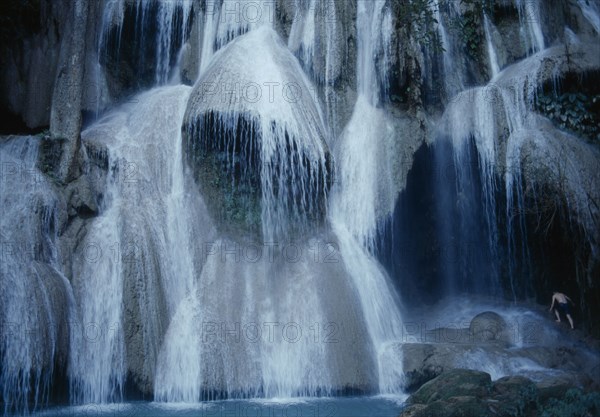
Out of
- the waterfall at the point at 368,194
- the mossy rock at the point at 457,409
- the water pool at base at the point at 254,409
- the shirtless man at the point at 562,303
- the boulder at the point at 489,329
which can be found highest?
the waterfall at the point at 368,194

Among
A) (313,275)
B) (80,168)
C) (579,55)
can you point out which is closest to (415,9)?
(579,55)

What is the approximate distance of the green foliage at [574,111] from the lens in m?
13.3

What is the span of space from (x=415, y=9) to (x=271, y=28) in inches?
149

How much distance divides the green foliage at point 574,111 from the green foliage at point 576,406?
25.1 feet

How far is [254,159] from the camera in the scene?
1255 cm

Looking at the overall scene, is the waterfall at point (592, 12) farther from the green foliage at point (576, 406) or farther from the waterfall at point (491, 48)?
the green foliage at point (576, 406)

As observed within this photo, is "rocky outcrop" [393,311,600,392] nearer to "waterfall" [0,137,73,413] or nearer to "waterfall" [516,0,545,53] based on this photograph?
"waterfall" [0,137,73,413]

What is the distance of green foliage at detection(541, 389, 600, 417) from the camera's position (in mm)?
7016

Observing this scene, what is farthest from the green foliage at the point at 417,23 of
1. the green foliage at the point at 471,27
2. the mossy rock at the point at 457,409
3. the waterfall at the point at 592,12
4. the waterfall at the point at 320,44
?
the mossy rock at the point at 457,409

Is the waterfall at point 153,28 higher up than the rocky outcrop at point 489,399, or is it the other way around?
the waterfall at point 153,28

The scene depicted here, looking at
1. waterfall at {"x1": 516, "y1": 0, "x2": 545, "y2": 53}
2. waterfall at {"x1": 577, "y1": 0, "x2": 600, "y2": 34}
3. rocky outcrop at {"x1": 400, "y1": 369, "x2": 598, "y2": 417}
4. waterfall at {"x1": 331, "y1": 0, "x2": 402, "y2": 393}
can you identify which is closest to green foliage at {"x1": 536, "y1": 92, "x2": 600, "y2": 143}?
waterfall at {"x1": 516, "y1": 0, "x2": 545, "y2": 53}

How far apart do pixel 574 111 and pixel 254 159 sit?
277 inches

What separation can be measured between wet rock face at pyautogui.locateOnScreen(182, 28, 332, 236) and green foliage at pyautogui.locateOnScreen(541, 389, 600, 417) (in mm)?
6406

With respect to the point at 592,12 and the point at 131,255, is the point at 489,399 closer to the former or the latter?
the point at 131,255
